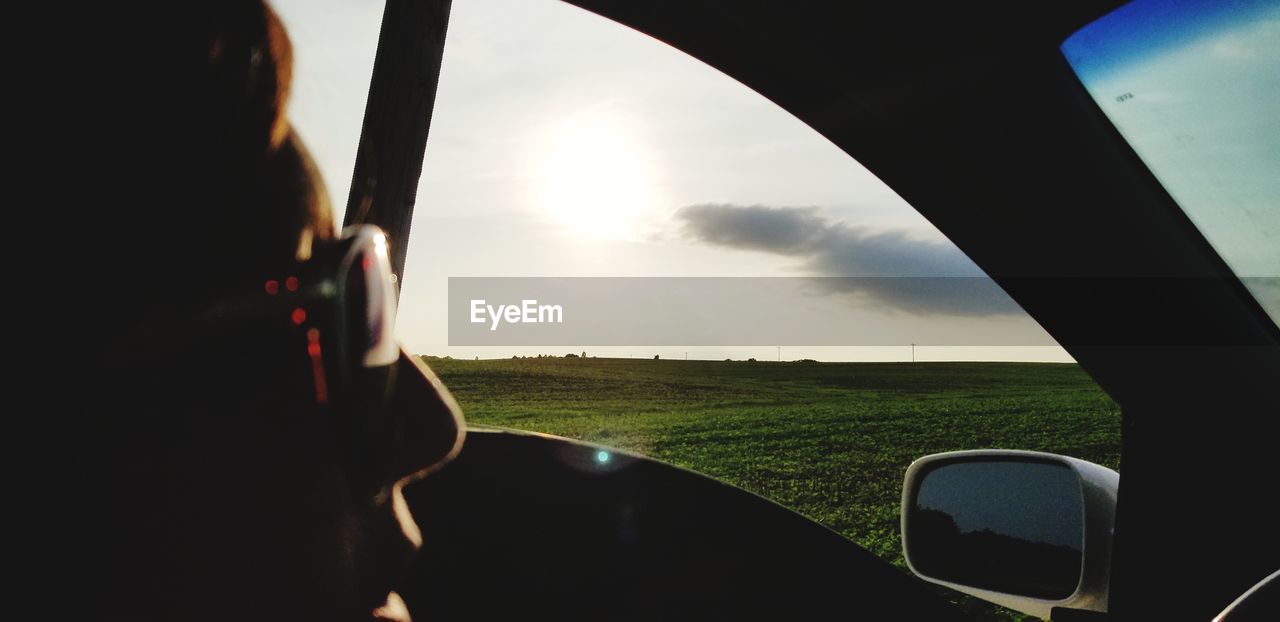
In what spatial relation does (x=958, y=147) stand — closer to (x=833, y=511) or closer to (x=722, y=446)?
(x=833, y=511)

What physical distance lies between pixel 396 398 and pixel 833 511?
1363cm

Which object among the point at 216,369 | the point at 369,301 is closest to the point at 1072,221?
the point at 369,301

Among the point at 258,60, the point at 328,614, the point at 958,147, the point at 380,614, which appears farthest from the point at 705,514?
the point at 258,60

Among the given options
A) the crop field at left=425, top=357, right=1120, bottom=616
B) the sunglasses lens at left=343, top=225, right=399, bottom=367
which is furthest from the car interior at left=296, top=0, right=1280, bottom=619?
the crop field at left=425, top=357, right=1120, bottom=616

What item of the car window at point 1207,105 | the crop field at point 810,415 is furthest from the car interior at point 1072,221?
the crop field at point 810,415

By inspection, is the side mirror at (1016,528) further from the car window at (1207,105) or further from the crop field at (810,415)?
the crop field at (810,415)

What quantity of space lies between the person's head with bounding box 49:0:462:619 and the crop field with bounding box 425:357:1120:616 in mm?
2614

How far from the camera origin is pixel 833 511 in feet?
44.9

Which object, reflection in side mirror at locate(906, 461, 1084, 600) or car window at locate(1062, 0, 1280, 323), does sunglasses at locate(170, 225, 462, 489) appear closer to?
car window at locate(1062, 0, 1280, 323)

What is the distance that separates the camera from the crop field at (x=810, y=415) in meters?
16.7

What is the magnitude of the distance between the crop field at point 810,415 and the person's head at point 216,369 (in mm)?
2614

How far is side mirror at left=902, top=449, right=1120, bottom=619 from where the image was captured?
5.21ft

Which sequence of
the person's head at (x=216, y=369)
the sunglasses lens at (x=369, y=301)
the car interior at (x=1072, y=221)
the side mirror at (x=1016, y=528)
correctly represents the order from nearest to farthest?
the person's head at (x=216, y=369), the sunglasses lens at (x=369, y=301), the car interior at (x=1072, y=221), the side mirror at (x=1016, y=528)

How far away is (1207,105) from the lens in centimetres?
119
